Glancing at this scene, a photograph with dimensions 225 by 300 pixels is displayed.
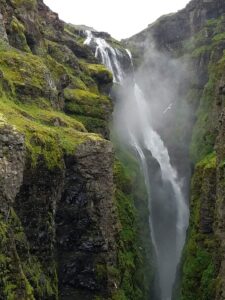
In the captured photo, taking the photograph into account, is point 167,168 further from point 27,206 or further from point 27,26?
point 27,206

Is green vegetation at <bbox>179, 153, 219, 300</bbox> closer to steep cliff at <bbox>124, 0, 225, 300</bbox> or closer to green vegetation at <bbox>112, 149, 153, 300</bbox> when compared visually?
steep cliff at <bbox>124, 0, 225, 300</bbox>

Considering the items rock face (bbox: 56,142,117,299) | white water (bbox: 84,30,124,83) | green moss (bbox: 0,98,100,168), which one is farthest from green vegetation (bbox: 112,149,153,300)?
white water (bbox: 84,30,124,83)

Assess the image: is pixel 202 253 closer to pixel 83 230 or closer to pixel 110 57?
pixel 83 230

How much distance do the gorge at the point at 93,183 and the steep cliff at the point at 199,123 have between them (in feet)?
0.76

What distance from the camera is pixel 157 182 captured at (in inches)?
2751

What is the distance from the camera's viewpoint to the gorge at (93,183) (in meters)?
26.5

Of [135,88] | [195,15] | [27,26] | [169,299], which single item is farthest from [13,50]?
[195,15]

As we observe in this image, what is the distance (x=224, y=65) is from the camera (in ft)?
215

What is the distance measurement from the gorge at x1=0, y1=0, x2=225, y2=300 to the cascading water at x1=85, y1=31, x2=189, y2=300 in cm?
22

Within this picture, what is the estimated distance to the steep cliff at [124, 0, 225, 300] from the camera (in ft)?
141

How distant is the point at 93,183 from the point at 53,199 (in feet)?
17.9

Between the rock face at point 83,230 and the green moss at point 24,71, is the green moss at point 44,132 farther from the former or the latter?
the green moss at point 24,71

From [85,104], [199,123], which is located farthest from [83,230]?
[199,123]

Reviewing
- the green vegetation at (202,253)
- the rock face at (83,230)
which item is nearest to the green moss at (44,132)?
the rock face at (83,230)
